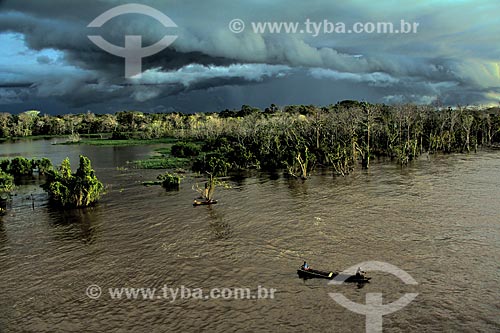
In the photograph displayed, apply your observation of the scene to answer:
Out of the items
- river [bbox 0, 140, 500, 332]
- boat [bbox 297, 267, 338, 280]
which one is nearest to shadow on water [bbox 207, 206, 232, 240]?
river [bbox 0, 140, 500, 332]

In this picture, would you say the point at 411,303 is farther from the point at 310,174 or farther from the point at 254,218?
the point at 310,174

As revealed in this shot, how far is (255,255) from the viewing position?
114 ft

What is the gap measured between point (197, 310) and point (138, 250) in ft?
40.3

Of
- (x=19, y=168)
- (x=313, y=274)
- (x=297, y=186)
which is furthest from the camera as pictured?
(x=19, y=168)

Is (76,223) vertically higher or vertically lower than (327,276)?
higher

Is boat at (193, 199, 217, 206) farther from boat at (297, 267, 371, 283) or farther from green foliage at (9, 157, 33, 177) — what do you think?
green foliage at (9, 157, 33, 177)

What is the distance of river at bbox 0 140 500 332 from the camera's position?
25344mm

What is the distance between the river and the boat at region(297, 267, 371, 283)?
0.54m

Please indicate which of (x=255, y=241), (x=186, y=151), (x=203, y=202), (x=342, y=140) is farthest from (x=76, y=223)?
(x=186, y=151)

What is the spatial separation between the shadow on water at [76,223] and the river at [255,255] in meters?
0.19

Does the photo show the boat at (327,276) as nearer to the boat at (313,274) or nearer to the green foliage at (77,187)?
the boat at (313,274)

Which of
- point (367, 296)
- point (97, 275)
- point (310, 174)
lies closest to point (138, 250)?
point (97, 275)

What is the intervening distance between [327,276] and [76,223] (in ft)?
96.1

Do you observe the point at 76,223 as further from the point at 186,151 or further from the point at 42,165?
the point at 186,151
